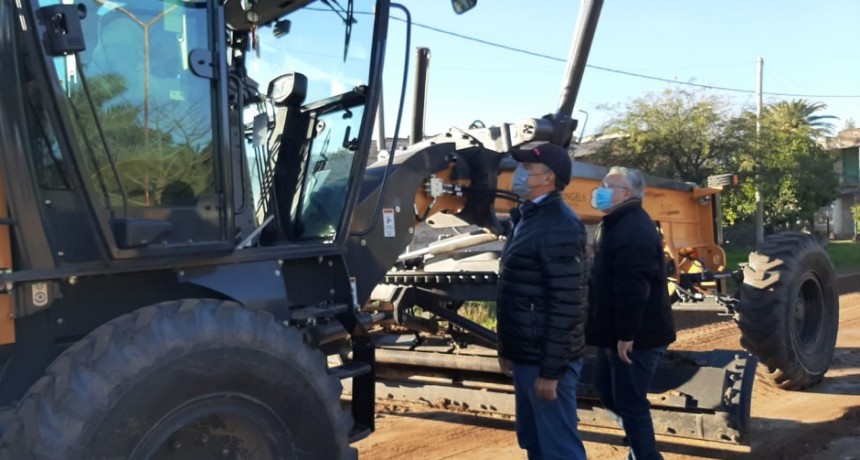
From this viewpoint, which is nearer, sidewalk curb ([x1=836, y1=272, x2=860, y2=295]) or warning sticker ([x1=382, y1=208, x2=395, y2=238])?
warning sticker ([x1=382, y1=208, x2=395, y2=238])

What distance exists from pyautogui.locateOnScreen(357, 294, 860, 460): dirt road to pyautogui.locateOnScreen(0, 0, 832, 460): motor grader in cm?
163

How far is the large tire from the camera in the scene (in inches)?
109

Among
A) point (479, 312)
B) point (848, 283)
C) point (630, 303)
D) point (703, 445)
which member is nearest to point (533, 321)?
point (630, 303)

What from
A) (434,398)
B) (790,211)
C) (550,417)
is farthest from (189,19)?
(790,211)

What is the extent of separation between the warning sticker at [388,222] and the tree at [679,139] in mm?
17245

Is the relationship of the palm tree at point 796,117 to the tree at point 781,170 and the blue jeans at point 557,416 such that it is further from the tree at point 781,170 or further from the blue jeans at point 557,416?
the blue jeans at point 557,416

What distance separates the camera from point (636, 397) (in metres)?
4.62

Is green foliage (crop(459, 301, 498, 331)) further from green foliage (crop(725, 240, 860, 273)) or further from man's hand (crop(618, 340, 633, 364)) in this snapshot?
green foliage (crop(725, 240, 860, 273))

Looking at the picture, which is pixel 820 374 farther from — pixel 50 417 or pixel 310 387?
pixel 50 417

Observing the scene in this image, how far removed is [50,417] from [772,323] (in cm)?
623

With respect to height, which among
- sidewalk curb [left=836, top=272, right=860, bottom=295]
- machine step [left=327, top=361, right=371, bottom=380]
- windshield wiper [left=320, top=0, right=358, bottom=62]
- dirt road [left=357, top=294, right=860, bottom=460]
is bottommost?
sidewalk curb [left=836, top=272, right=860, bottom=295]

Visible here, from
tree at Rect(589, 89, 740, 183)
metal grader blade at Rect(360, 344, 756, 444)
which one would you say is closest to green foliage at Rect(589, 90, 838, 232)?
tree at Rect(589, 89, 740, 183)

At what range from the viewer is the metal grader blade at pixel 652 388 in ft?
17.3

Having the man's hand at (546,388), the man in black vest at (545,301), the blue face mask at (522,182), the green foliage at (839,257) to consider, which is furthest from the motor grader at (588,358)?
the green foliage at (839,257)
